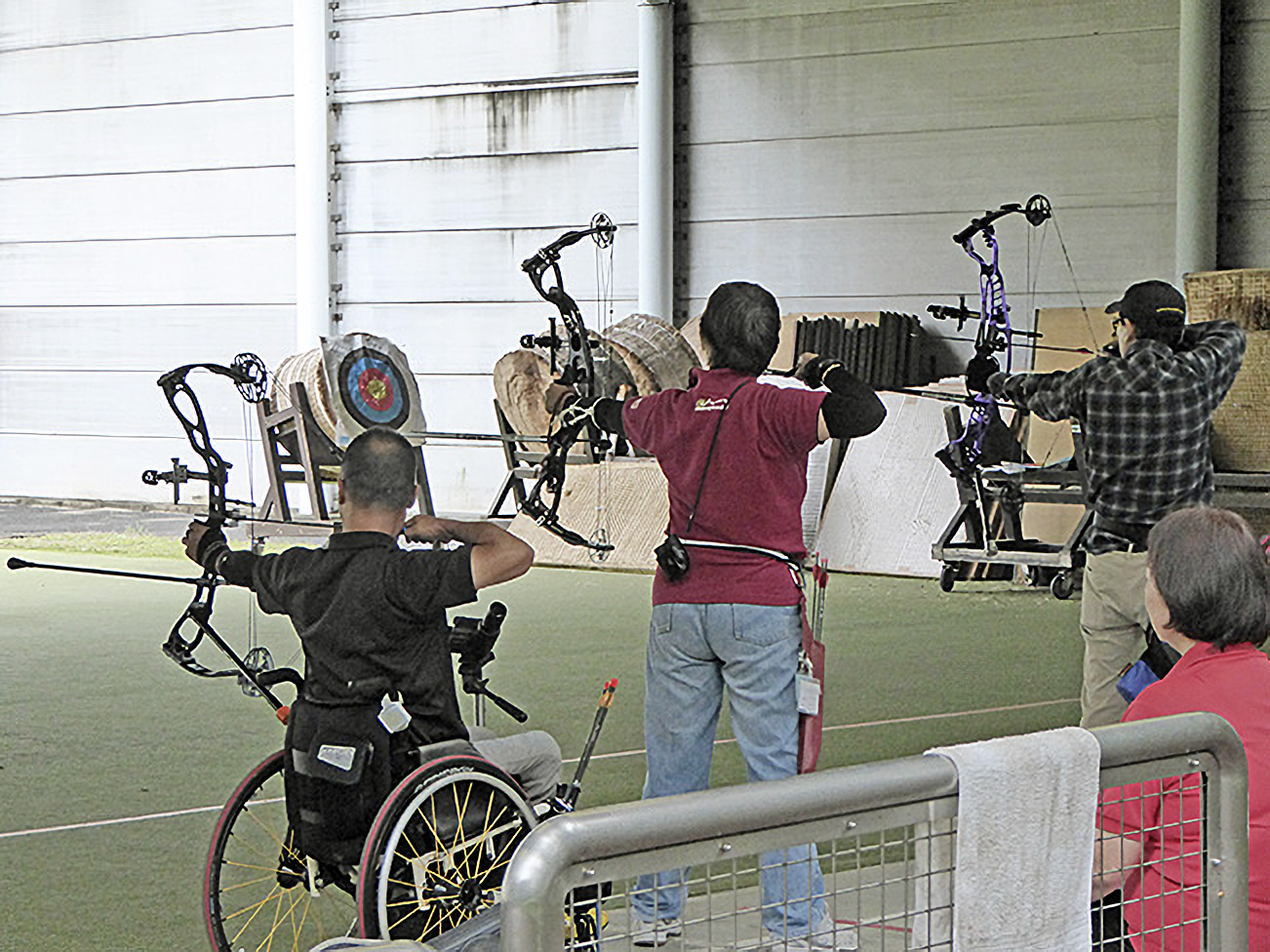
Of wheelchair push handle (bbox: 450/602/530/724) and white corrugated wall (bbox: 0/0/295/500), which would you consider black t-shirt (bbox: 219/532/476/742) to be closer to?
wheelchair push handle (bbox: 450/602/530/724)

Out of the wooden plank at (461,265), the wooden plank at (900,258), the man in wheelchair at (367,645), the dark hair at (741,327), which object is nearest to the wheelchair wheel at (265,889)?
the man in wheelchair at (367,645)

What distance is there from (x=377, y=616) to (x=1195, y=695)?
1.38 metres

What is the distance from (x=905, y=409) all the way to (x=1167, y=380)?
6.36 meters

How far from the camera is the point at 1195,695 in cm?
226

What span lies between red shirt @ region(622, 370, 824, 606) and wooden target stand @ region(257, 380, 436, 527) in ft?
25.3

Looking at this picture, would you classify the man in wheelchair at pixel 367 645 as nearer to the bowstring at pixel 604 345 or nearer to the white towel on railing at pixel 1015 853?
the white towel on railing at pixel 1015 853

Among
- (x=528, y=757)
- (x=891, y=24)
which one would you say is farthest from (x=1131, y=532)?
(x=891, y=24)

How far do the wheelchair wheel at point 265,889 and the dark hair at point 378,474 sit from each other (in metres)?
0.48

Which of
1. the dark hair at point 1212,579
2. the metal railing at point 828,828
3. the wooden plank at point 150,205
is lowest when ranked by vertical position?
the metal railing at point 828,828

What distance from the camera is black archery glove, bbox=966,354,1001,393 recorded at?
7758mm

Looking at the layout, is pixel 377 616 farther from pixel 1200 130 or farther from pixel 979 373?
pixel 1200 130

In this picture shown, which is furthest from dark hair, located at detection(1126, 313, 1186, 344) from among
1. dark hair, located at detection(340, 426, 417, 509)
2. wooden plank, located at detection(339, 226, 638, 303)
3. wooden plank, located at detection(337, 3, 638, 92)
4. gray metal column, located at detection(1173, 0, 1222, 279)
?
wooden plank, located at detection(337, 3, 638, 92)

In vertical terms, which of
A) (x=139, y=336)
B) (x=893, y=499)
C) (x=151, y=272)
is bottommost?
(x=893, y=499)

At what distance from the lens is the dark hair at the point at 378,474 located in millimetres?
3104
